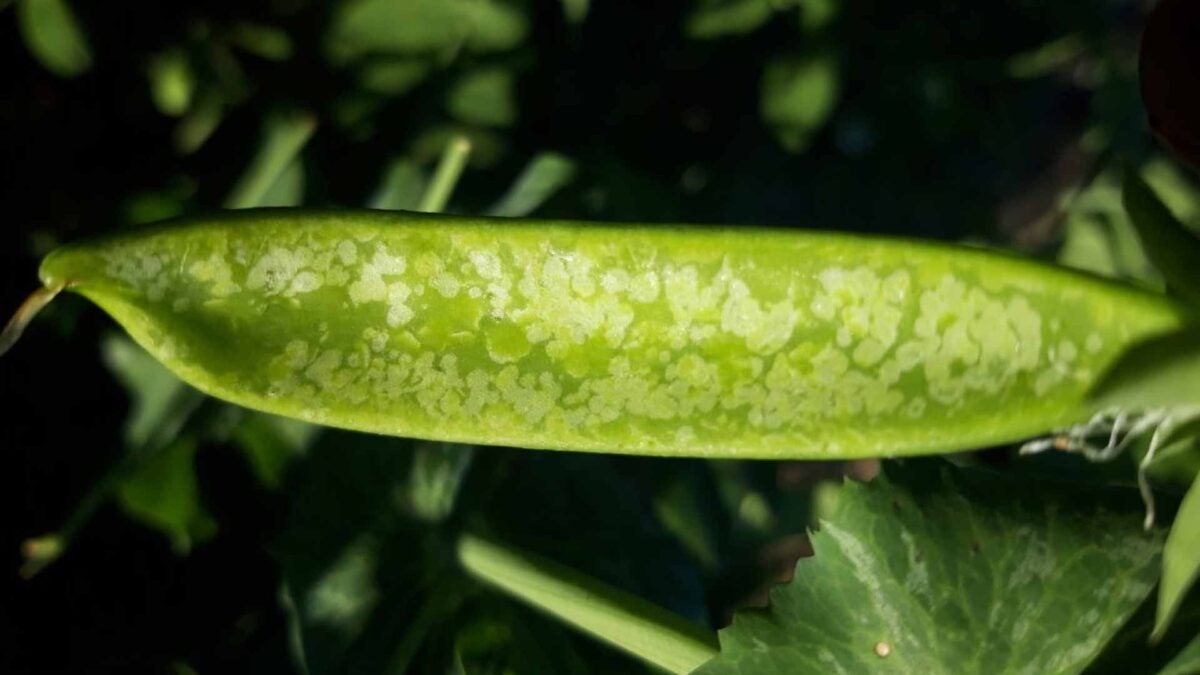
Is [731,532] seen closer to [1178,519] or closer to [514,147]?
[514,147]

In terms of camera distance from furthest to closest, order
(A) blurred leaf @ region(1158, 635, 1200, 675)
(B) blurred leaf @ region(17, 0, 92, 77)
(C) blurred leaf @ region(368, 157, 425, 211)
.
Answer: (C) blurred leaf @ region(368, 157, 425, 211), (B) blurred leaf @ region(17, 0, 92, 77), (A) blurred leaf @ region(1158, 635, 1200, 675)

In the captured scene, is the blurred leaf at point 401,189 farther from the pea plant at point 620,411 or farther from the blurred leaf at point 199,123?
the blurred leaf at point 199,123

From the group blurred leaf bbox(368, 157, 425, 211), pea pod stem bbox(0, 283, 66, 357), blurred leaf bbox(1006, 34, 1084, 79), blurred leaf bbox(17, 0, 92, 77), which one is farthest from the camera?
blurred leaf bbox(1006, 34, 1084, 79)

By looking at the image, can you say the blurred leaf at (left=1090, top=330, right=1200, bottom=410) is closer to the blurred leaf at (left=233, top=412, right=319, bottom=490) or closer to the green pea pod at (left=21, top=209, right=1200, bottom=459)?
the green pea pod at (left=21, top=209, right=1200, bottom=459)

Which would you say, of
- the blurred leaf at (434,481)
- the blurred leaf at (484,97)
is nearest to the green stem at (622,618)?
the blurred leaf at (434,481)

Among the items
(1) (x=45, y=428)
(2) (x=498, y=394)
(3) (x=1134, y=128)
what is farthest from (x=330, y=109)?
(3) (x=1134, y=128)

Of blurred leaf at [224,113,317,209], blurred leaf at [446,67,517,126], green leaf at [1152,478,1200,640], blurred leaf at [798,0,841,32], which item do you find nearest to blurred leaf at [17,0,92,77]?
blurred leaf at [224,113,317,209]
